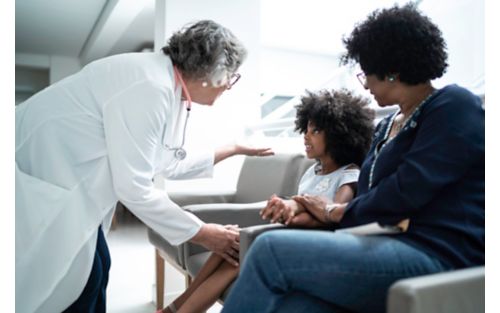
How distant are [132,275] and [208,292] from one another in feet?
5.74

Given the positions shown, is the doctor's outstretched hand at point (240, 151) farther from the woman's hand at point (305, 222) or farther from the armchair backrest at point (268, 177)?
the woman's hand at point (305, 222)

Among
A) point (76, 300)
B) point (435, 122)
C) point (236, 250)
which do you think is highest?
point (435, 122)

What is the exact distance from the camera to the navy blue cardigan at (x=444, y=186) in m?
0.91

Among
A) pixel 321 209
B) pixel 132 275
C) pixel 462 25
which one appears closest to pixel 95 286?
pixel 321 209

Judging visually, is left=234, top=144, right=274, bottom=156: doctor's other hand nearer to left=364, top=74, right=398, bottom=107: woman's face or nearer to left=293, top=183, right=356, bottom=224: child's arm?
left=293, top=183, right=356, bottom=224: child's arm

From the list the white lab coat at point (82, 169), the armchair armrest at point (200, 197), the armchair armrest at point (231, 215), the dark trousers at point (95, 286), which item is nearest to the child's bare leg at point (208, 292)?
the white lab coat at point (82, 169)

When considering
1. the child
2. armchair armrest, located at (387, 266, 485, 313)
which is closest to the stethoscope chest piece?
the child

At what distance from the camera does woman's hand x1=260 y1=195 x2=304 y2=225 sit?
Result: 125 centimetres

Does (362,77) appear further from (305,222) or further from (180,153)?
(180,153)

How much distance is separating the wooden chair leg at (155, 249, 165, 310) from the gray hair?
1.28 metres
